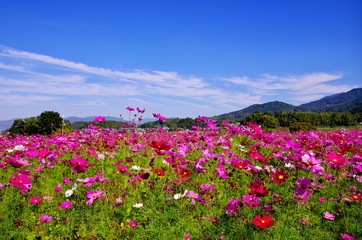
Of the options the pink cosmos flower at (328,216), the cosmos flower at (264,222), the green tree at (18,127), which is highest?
the cosmos flower at (264,222)

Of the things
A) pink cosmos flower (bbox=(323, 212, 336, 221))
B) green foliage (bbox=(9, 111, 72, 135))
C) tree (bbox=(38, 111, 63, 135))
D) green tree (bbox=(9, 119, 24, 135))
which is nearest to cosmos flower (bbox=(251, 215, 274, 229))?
pink cosmos flower (bbox=(323, 212, 336, 221))

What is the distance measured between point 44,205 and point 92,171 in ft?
4.43

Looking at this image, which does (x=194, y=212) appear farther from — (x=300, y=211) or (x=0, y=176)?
(x=0, y=176)

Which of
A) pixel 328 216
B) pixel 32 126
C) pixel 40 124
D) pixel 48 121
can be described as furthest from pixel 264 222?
pixel 40 124

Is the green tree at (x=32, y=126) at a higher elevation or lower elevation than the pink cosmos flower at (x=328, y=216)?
lower

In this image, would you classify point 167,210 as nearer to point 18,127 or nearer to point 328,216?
point 328,216

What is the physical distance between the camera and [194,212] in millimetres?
2793

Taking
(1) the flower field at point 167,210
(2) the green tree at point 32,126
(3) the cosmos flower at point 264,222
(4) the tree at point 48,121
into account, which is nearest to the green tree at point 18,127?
(2) the green tree at point 32,126

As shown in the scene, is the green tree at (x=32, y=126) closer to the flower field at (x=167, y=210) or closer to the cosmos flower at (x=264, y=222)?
the flower field at (x=167, y=210)

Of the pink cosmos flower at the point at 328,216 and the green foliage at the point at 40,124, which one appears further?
the green foliage at the point at 40,124

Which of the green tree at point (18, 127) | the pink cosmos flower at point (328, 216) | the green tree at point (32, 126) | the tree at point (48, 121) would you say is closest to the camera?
the pink cosmos flower at point (328, 216)

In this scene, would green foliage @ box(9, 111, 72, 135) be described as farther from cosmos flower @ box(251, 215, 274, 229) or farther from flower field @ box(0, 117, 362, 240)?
cosmos flower @ box(251, 215, 274, 229)

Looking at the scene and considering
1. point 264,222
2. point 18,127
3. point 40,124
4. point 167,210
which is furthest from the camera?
point 40,124

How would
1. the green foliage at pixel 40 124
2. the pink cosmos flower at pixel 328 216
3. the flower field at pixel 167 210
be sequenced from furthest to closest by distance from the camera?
the green foliage at pixel 40 124 < the pink cosmos flower at pixel 328 216 < the flower field at pixel 167 210
